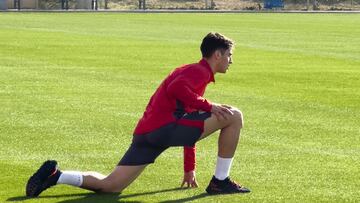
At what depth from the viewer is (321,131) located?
1444 cm

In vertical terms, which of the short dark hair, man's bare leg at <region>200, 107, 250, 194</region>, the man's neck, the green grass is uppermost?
the short dark hair

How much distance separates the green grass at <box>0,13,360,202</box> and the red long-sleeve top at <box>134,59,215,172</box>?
679mm

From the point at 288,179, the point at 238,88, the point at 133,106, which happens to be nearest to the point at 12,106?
the point at 133,106

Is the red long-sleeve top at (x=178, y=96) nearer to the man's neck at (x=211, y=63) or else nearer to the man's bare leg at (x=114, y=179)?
the man's neck at (x=211, y=63)

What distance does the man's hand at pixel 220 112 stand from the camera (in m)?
9.68

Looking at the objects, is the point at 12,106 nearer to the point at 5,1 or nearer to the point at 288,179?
the point at 288,179

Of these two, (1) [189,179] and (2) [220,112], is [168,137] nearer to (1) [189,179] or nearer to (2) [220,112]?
(2) [220,112]

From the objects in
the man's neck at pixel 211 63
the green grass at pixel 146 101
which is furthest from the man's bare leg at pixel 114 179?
the man's neck at pixel 211 63

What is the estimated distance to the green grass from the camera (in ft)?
34.9

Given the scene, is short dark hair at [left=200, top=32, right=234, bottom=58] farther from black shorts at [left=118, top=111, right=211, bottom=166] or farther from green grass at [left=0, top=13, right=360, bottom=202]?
green grass at [left=0, top=13, right=360, bottom=202]

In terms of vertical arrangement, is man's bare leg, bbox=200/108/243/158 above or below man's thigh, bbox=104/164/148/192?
above

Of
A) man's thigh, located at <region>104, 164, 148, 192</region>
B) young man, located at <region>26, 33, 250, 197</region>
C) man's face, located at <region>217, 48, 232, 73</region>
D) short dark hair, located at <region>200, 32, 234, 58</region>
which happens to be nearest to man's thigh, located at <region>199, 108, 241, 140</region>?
young man, located at <region>26, 33, 250, 197</region>

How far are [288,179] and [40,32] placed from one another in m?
28.8

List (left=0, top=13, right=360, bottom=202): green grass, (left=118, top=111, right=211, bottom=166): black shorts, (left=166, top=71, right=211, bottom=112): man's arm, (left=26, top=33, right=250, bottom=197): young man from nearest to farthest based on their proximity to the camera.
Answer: (left=166, top=71, right=211, bottom=112): man's arm
(left=26, top=33, right=250, bottom=197): young man
(left=118, top=111, right=211, bottom=166): black shorts
(left=0, top=13, right=360, bottom=202): green grass
